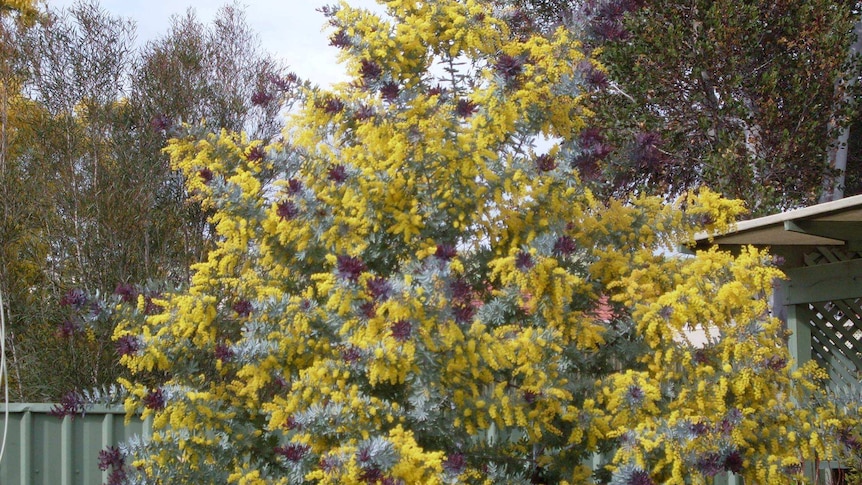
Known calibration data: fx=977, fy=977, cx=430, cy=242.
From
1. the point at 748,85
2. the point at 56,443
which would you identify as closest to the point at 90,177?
the point at 56,443

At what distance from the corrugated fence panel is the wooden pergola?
12.6 feet

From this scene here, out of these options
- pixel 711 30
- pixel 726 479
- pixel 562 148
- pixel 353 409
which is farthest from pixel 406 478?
pixel 711 30

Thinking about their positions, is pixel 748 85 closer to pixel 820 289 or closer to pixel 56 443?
pixel 820 289

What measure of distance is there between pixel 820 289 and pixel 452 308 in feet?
11.5

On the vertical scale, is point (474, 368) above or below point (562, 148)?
below

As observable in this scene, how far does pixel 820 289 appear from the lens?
20.7 feet

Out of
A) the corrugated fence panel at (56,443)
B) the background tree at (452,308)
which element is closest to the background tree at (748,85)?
the background tree at (452,308)

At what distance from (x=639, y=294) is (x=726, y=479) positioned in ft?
7.27

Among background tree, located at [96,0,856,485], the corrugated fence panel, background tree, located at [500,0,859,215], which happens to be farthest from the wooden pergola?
the corrugated fence panel

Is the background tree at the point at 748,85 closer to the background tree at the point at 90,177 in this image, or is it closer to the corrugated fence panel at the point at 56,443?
the background tree at the point at 90,177

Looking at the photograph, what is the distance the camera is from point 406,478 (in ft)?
11.3

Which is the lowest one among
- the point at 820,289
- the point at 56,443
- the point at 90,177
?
the point at 56,443

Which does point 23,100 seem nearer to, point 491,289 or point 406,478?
point 491,289

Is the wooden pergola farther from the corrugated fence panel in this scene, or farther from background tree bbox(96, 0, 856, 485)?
the corrugated fence panel
